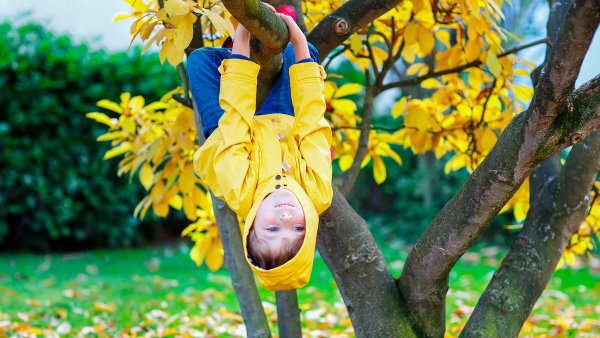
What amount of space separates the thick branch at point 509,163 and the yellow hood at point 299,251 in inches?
18.6

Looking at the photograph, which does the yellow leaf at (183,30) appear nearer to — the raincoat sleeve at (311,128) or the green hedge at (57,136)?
the raincoat sleeve at (311,128)

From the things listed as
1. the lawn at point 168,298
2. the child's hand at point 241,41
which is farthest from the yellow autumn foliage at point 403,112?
the lawn at point 168,298

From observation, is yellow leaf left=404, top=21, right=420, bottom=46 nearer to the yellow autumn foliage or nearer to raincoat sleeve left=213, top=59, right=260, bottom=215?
the yellow autumn foliage

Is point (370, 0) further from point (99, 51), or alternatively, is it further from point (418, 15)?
point (99, 51)

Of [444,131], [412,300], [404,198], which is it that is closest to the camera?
[412,300]

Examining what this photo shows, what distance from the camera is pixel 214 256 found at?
2549mm

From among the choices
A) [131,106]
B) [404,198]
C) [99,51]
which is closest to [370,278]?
[131,106]

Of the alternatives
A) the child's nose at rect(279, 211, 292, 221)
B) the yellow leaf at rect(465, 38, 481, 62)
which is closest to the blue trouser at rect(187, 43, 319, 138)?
the child's nose at rect(279, 211, 292, 221)

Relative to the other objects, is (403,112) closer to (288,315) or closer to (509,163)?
(509,163)

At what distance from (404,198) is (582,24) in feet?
21.0

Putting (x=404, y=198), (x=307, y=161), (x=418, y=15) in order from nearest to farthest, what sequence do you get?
(x=307, y=161) < (x=418, y=15) < (x=404, y=198)

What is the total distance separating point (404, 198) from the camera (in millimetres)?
7633

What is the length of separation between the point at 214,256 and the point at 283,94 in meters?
0.92

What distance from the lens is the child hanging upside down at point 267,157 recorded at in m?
1.71
